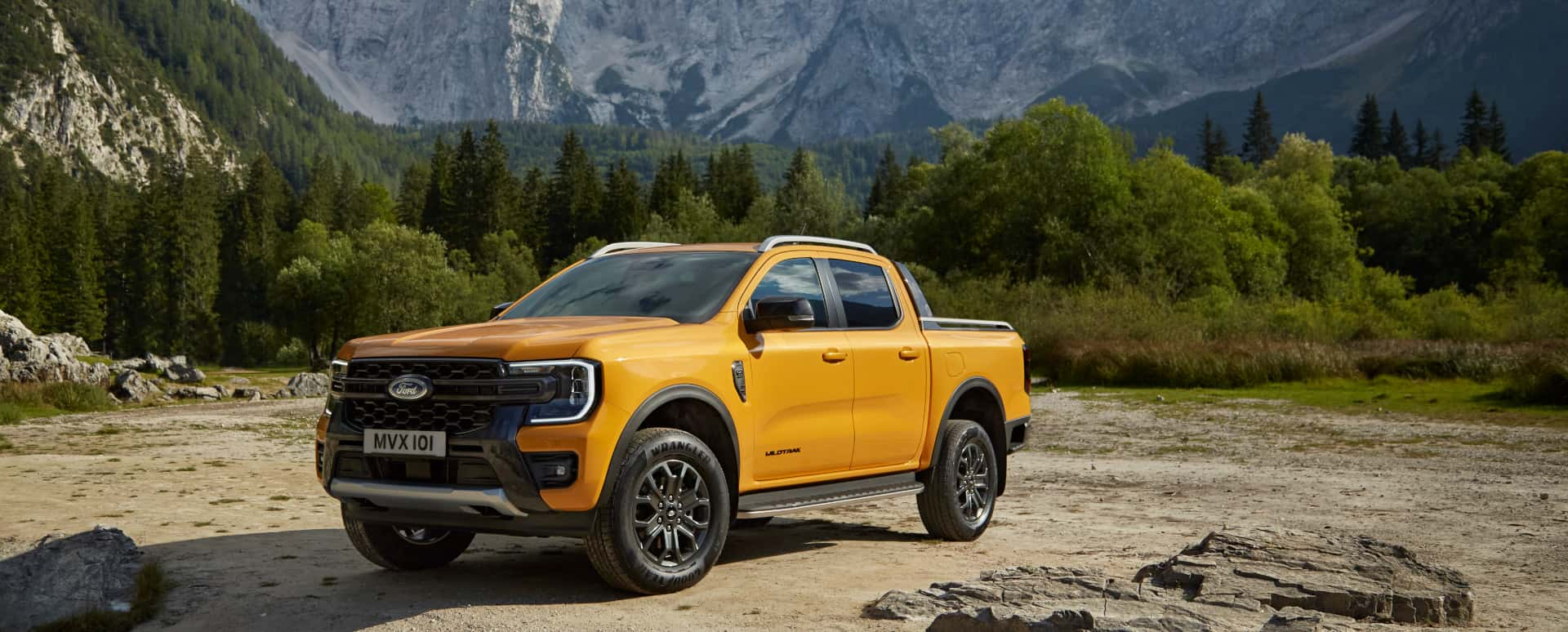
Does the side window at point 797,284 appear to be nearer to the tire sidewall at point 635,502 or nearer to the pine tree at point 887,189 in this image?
the tire sidewall at point 635,502

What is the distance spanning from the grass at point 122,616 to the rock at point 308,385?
38.3m

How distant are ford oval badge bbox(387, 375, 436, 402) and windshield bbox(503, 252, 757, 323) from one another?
154cm

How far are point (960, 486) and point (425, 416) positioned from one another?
4.48m

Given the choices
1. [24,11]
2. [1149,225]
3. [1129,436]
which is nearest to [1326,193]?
[1149,225]

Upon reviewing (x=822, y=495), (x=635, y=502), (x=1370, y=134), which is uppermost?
(x=1370, y=134)

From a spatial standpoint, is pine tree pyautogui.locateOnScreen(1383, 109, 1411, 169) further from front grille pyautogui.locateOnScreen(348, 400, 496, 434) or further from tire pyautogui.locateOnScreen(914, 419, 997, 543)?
front grille pyautogui.locateOnScreen(348, 400, 496, 434)

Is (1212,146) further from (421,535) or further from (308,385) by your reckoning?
(421,535)

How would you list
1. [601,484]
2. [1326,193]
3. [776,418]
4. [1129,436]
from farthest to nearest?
[1326,193], [1129,436], [776,418], [601,484]

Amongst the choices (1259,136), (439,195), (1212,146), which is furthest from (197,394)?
(1259,136)

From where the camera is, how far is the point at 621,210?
385ft

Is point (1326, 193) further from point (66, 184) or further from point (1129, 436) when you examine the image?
point (66, 184)

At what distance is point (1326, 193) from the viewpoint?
92.4 meters

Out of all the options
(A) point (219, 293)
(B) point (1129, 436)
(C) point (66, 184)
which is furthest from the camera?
(C) point (66, 184)

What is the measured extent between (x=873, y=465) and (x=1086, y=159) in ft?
185
